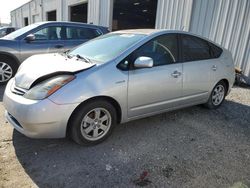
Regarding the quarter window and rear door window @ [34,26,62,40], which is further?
rear door window @ [34,26,62,40]

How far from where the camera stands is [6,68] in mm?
6027

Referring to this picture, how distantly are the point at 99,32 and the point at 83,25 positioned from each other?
52cm

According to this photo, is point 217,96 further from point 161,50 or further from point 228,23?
point 228,23

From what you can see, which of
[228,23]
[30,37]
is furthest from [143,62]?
[228,23]

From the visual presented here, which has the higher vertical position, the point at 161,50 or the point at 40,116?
the point at 161,50

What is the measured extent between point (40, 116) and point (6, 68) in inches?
156

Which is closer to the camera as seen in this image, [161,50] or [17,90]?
[17,90]

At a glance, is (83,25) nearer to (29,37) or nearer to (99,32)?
(99,32)

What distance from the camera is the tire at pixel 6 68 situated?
598 centimetres

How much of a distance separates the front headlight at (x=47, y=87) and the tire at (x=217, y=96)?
2989 mm

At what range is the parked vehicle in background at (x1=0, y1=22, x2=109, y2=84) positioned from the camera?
601 centimetres

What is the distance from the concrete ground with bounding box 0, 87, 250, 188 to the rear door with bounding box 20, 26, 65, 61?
2551mm

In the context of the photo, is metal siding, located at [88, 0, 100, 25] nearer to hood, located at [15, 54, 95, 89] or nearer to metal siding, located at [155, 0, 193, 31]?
metal siding, located at [155, 0, 193, 31]

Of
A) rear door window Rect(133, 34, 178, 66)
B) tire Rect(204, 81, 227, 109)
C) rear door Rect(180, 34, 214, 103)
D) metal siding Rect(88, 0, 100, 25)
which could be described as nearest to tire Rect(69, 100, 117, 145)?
rear door window Rect(133, 34, 178, 66)
